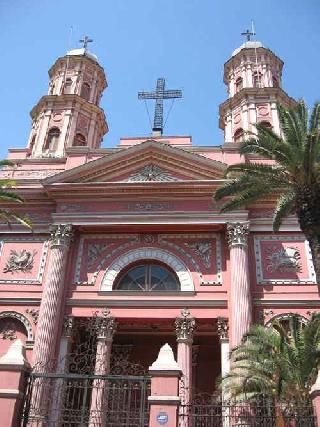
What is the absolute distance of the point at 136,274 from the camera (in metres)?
23.4

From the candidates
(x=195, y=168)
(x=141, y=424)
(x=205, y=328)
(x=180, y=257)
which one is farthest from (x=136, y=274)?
(x=141, y=424)

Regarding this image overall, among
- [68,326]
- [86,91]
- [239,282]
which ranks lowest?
[68,326]

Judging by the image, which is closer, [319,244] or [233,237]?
[319,244]

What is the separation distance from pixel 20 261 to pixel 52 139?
399 inches

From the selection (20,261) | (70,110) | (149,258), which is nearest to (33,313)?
(20,261)

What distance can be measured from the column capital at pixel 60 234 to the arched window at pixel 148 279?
9.45 ft

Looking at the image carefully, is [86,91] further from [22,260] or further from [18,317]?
[18,317]

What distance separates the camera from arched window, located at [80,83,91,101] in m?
33.9

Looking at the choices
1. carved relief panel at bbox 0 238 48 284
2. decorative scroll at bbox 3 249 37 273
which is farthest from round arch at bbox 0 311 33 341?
decorative scroll at bbox 3 249 37 273

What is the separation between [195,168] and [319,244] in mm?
8745

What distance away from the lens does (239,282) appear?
21234mm

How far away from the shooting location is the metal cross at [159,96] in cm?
3725

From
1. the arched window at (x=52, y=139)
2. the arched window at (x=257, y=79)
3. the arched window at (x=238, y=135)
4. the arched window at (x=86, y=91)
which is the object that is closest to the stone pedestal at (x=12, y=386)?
the arched window at (x=52, y=139)

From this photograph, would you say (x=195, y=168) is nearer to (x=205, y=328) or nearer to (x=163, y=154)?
(x=163, y=154)
